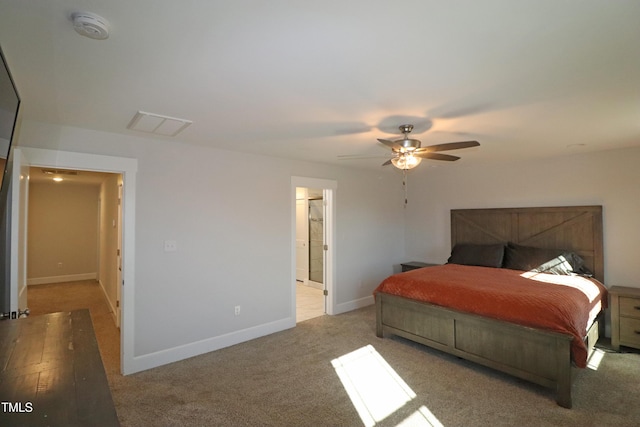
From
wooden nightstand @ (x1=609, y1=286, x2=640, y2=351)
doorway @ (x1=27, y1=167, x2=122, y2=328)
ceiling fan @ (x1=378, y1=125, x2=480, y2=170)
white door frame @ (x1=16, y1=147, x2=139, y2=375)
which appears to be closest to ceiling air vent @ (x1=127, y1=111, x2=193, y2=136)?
white door frame @ (x1=16, y1=147, x2=139, y2=375)

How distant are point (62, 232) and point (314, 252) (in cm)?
599

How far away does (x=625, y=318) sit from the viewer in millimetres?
3418

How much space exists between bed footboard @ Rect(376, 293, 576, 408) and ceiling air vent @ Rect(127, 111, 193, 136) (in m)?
2.98

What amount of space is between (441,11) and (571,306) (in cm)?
276

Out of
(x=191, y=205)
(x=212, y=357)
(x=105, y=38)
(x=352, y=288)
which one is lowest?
(x=212, y=357)

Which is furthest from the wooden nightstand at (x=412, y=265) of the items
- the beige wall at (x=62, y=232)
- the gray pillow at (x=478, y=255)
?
the beige wall at (x=62, y=232)

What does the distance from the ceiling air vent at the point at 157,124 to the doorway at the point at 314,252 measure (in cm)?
252

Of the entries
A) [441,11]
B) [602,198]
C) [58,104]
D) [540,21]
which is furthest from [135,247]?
[602,198]

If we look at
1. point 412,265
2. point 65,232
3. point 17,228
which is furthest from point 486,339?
point 65,232

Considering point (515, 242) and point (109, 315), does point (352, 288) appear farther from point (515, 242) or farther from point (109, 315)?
point (109, 315)

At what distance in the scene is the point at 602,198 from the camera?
399cm

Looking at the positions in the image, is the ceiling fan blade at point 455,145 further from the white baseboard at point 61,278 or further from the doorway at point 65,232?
the white baseboard at point 61,278

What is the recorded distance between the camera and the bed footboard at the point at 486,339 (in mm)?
2541

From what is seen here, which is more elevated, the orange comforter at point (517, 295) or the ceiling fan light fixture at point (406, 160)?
the ceiling fan light fixture at point (406, 160)
